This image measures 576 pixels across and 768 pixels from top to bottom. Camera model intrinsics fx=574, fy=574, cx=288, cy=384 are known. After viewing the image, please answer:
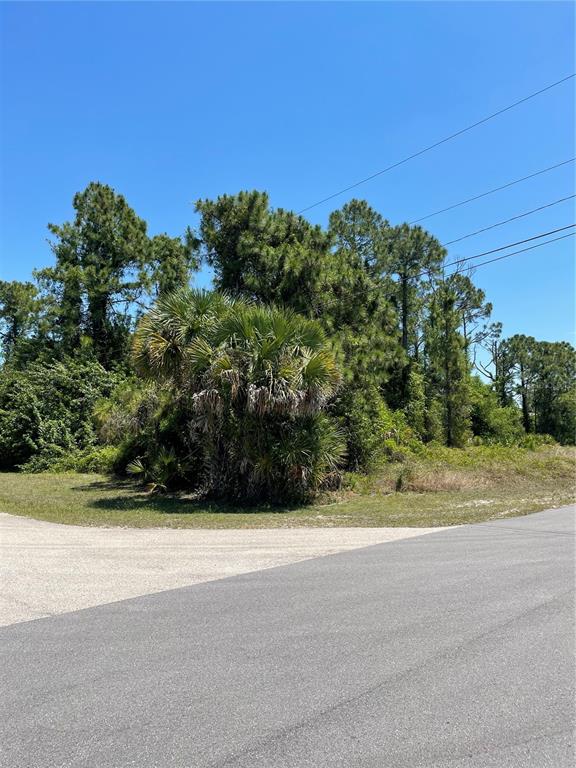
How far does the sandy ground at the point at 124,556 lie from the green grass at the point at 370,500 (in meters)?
1.19

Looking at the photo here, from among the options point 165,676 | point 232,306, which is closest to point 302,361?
point 232,306

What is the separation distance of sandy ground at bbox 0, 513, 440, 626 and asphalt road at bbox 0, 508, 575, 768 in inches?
24.7

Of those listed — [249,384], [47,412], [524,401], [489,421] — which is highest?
[524,401]

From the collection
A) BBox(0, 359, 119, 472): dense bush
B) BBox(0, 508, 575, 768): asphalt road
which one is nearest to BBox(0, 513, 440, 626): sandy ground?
BBox(0, 508, 575, 768): asphalt road

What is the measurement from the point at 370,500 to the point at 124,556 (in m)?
9.59

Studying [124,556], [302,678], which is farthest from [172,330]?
[302,678]

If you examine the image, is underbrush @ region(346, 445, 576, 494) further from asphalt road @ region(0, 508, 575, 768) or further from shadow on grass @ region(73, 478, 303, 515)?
asphalt road @ region(0, 508, 575, 768)

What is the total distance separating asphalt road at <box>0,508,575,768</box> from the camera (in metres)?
3.19

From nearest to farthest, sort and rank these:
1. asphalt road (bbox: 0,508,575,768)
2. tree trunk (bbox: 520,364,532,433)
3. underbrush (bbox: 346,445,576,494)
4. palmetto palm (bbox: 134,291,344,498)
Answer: asphalt road (bbox: 0,508,575,768), palmetto palm (bbox: 134,291,344,498), underbrush (bbox: 346,445,576,494), tree trunk (bbox: 520,364,532,433)

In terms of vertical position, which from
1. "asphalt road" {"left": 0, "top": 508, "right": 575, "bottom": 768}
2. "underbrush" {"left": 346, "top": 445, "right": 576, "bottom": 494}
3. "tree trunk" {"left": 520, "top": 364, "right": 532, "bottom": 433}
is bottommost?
"asphalt road" {"left": 0, "top": 508, "right": 575, "bottom": 768}

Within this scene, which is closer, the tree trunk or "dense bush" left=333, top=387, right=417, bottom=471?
"dense bush" left=333, top=387, right=417, bottom=471

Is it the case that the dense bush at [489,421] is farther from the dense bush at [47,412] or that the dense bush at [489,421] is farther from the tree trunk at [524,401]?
the dense bush at [47,412]

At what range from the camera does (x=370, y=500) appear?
16766 mm

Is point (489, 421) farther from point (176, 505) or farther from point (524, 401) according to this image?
point (176, 505)
